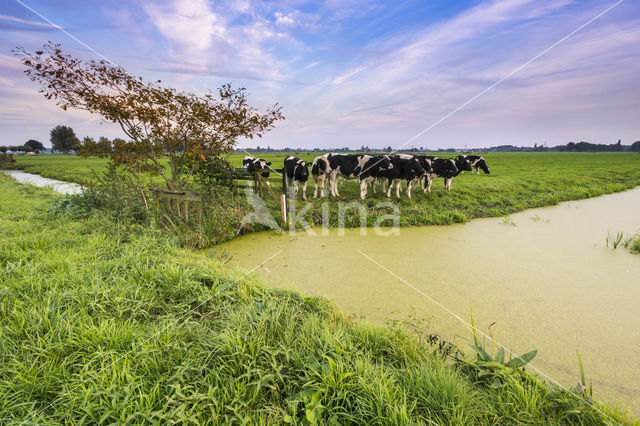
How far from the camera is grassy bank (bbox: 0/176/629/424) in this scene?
1449 millimetres

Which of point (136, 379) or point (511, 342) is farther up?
point (136, 379)

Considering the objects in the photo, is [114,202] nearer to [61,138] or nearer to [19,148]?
[61,138]

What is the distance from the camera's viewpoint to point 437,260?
4109mm

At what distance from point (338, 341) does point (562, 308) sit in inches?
97.1

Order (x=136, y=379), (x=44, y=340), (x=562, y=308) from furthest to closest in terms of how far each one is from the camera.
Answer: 1. (x=562, y=308)
2. (x=44, y=340)
3. (x=136, y=379)

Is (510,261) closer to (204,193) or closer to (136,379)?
(136,379)

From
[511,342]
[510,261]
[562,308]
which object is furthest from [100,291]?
[510,261]

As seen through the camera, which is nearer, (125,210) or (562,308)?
(562,308)

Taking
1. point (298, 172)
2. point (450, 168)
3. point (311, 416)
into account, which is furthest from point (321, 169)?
point (311, 416)

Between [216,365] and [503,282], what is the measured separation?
3.32 m

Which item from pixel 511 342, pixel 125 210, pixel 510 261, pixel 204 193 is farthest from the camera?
pixel 204 193

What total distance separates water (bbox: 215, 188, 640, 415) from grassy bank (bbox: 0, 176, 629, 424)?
0.56 meters

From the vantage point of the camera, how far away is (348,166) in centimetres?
875

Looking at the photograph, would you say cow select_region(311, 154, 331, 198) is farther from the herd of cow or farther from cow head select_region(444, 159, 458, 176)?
cow head select_region(444, 159, 458, 176)
